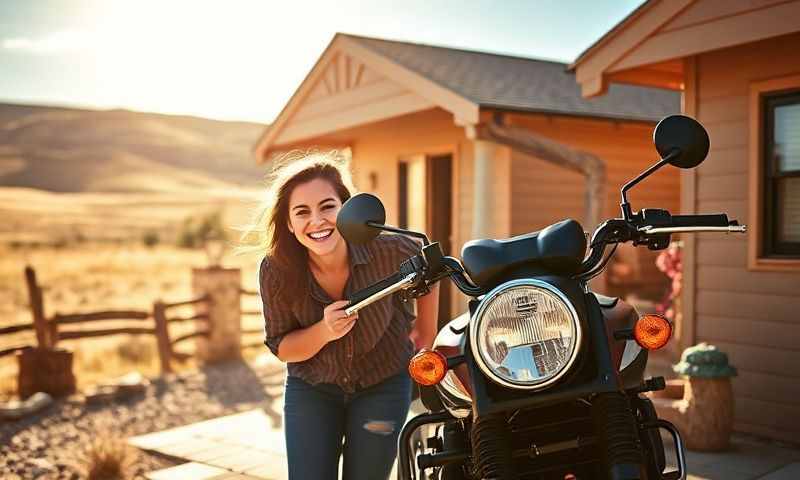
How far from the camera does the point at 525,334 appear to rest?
6.84 ft

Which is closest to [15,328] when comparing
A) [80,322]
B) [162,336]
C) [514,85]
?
[80,322]

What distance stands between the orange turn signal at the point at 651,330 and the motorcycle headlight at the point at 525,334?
244 mm

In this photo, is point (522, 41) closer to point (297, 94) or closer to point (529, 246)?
point (297, 94)

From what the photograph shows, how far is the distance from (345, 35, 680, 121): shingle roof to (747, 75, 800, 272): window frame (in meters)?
3.00

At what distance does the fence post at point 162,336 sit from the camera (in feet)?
35.1

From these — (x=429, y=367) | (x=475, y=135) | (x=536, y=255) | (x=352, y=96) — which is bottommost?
(x=429, y=367)

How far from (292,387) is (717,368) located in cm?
358

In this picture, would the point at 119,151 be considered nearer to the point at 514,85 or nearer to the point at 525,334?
the point at 514,85

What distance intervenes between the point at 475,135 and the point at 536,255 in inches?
271

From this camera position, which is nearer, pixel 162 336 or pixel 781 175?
pixel 781 175

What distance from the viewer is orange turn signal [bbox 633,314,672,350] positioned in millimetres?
2189

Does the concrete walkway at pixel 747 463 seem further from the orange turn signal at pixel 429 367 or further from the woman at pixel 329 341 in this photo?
the orange turn signal at pixel 429 367

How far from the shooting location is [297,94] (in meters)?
12.8

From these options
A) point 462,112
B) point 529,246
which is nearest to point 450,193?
point 462,112
